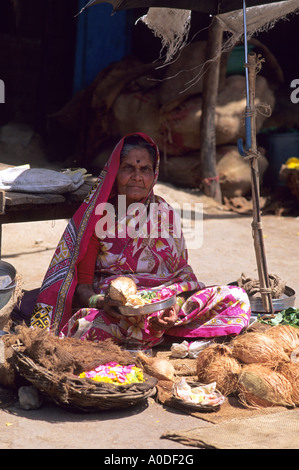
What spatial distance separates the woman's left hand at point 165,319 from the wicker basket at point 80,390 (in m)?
0.73

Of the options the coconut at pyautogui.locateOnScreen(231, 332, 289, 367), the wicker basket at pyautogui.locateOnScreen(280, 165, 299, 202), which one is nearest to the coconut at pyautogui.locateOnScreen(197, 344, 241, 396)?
the coconut at pyautogui.locateOnScreen(231, 332, 289, 367)

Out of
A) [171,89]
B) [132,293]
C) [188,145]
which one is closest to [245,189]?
[188,145]

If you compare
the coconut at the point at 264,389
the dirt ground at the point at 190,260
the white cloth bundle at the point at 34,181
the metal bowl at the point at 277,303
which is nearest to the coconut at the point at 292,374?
the coconut at the point at 264,389

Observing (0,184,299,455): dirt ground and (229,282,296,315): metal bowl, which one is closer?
(0,184,299,455): dirt ground

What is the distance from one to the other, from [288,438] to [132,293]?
1.26 m

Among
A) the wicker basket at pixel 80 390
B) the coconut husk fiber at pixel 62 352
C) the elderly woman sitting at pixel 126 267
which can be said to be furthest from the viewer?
the elderly woman sitting at pixel 126 267

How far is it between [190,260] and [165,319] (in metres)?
2.61

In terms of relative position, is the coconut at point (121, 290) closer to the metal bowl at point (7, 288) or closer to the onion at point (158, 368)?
the onion at point (158, 368)

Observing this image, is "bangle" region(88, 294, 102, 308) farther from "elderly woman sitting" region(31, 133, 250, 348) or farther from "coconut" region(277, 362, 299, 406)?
"coconut" region(277, 362, 299, 406)

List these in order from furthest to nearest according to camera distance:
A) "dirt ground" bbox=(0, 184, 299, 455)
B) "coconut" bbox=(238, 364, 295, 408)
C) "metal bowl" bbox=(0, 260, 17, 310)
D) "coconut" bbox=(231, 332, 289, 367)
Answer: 1. "metal bowl" bbox=(0, 260, 17, 310)
2. "coconut" bbox=(231, 332, 289, 367)
3. "coconut" bbox=(238, 364, 295, 408)
4. "dirt ground" bbox=(0, 184, 299, 455)

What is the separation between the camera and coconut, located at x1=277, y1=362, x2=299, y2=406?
325cm

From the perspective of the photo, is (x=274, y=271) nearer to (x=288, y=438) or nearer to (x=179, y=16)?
(x=179, y=16)

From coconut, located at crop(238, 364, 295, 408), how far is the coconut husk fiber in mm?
604

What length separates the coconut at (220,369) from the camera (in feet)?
10.9
